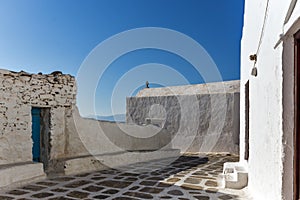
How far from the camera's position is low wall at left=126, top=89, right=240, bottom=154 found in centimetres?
1323

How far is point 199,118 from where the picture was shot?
14.2 m

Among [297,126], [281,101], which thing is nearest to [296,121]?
[297,126]

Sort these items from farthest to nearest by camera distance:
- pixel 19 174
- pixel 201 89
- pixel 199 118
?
1. pixel 201 89
2. pixel 199 118
3. pixel 19 174

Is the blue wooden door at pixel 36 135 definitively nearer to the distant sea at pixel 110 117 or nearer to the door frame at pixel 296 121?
the distant sea at pixel 110 117

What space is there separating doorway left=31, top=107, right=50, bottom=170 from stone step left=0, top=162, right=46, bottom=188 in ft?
2.97

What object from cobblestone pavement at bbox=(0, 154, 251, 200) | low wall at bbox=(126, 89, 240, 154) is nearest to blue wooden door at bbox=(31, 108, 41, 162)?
cobblestone pavement at bbox=(0, 154, 251, 200)

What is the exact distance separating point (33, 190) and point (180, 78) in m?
10.5

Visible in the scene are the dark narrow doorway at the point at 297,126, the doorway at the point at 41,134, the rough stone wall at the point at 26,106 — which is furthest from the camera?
the doorway at the point at 41,134

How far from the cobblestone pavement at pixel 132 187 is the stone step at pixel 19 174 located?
25cm

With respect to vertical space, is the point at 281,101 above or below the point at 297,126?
above

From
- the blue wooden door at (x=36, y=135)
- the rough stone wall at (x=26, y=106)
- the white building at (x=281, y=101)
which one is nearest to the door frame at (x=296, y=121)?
the white building at (x=281, y=101)

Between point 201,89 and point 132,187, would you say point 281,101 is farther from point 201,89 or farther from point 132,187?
point 201,89

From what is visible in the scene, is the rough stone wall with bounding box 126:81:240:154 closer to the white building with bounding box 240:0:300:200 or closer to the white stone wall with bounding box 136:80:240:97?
the white stone wall with bounding box 136:80:240:97

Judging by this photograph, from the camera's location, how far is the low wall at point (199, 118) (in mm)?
13227
